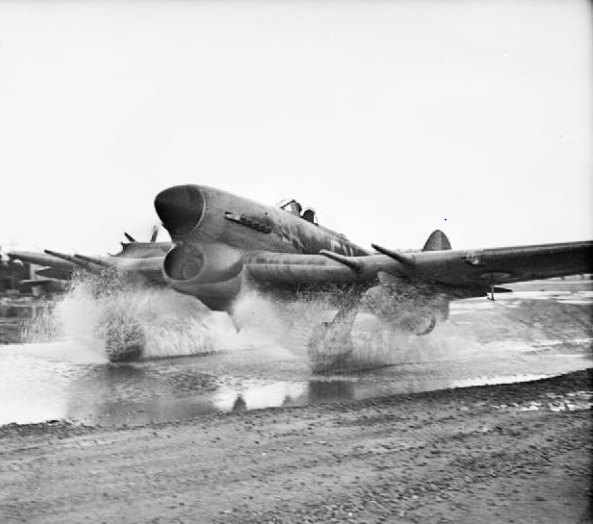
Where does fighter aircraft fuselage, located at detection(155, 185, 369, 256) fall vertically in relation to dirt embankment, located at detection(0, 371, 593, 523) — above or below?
above

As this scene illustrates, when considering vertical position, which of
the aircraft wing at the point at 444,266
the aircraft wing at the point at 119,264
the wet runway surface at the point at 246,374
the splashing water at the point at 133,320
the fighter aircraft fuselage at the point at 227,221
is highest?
the fighter aircraft fuselage at the point at 227,221

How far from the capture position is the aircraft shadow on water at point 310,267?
9711 mm

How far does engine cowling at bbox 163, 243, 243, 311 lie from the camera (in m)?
10.9

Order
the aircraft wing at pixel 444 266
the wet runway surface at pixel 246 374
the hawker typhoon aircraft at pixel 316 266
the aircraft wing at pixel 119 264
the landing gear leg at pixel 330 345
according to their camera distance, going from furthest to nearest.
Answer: the aircraft wing at pixel 119 264
the landing gear leg at pixel 330 345
the hawker typhoon aircraft at pixel 316 266
the aircraft wing at pixel 444 266
the wet runway surface at pixel 246 374

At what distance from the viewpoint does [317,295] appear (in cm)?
1224

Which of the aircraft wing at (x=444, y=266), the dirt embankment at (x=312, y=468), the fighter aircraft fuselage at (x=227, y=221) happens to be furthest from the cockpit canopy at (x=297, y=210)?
the dirt embankment at (x=312, y=468)

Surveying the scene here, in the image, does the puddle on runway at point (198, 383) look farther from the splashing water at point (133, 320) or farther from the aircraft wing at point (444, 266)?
the aircraft wing at point (444, 266)

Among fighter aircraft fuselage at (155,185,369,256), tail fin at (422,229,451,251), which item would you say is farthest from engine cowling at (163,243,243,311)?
tail fin at (422,229,451,251)

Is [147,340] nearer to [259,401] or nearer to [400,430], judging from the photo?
[259,401]

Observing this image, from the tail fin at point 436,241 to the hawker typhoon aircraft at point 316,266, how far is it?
3339mm

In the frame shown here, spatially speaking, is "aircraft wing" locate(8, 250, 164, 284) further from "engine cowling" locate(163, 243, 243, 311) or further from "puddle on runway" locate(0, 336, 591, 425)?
"puddle on runway" locate(0, 336, 591, 425)

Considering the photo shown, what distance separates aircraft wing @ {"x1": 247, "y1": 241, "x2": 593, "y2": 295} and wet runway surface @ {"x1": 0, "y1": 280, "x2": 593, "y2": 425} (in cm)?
162

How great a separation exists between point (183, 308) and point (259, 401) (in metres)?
7.61

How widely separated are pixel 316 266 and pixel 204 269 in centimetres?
215
